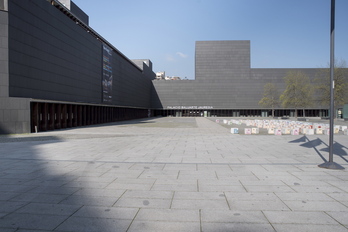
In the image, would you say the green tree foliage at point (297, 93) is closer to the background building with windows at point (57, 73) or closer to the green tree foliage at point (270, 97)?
the background building with windows at point (57, 73)

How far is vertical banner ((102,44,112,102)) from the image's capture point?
1642 inches

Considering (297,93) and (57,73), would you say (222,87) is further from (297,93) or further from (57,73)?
(57,73)

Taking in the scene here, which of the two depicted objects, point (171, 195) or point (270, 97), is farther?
point (270, 97)

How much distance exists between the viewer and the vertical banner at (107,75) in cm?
4172

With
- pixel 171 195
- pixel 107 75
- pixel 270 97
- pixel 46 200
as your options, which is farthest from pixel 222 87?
pixel 46 200

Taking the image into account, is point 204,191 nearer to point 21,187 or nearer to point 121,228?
point 121,228

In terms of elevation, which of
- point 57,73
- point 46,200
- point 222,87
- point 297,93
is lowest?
point 46,200

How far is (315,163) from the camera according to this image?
9820 millimetres

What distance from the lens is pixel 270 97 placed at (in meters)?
82.6

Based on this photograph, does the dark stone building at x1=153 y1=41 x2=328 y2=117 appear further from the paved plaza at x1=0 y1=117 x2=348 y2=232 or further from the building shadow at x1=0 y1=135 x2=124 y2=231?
the building shadow at x1=0 y1=135 x2=124 y2=231

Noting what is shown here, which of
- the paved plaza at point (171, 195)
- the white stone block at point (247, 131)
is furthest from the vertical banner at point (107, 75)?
the paved plaza at point (171, 195)

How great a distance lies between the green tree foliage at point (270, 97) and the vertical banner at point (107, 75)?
176 feet

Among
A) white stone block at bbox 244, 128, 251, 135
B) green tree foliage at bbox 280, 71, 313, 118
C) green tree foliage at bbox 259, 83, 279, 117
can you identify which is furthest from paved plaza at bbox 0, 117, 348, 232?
green tree foliage at bbox 259, 83, 279, 117

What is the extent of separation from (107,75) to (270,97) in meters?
60.1
